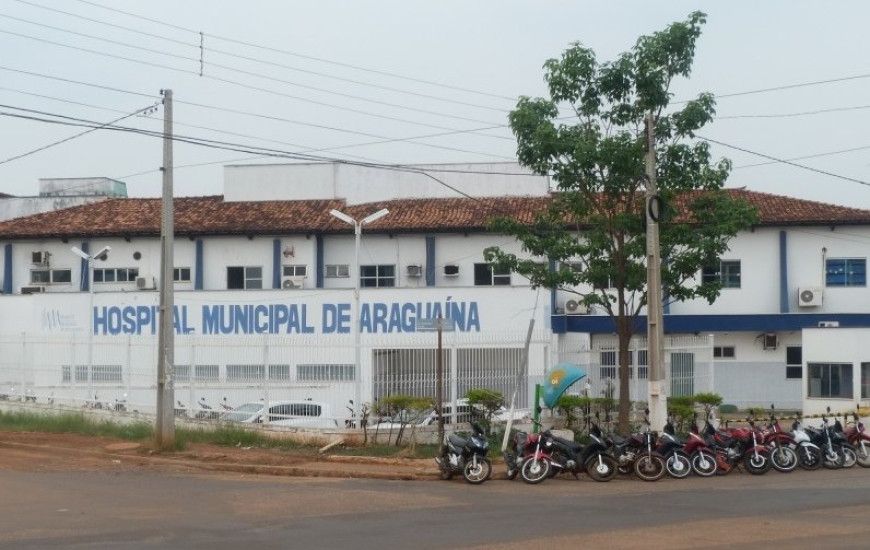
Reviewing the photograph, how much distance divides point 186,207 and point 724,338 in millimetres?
21060

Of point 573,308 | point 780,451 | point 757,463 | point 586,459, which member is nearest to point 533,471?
point 586,459

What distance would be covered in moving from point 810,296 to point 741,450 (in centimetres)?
2155

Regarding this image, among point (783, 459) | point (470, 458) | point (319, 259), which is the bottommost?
point (783, 459)

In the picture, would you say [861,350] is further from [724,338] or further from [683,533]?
[683,533]

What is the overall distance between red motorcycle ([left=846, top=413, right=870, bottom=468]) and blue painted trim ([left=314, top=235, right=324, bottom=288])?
23408 millimetres

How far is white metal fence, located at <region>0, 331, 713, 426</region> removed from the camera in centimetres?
2438

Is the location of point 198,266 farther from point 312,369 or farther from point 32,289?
point 312,369

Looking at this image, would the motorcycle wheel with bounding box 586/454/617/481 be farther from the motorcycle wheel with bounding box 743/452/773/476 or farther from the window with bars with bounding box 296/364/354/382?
the window with bars with bounding box 296/364/354/382

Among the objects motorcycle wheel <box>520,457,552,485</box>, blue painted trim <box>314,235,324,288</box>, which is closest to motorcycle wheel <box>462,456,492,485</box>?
motorcycle wheel <box>520,457,552,485</box>

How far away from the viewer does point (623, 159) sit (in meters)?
22.1

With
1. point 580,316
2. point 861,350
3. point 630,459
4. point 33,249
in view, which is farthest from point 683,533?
point 33,249

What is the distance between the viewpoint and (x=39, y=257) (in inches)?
1752

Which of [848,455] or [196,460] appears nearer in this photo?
[848,455]

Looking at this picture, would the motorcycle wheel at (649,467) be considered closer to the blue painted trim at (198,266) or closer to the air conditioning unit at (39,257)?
the blue painted trim at (198,266)
